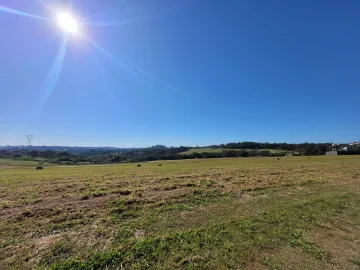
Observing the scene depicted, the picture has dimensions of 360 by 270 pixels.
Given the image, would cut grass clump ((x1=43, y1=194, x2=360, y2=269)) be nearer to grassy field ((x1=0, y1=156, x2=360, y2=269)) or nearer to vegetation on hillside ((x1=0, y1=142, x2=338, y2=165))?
grassy field ((x1=0, y1=156, x2=360, y2=269))

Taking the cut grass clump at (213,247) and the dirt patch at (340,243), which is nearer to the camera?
the cut grass clump at (213,247)

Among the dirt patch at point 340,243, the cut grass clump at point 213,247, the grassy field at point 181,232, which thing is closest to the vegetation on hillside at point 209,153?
the grassy field at point 181,232

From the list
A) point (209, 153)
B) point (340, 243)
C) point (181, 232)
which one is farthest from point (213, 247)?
point (209, 153)

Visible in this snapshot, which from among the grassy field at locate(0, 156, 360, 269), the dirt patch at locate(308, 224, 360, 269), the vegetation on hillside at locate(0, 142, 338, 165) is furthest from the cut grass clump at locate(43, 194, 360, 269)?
the vegetation on hillside at locate(0, 142, 338, 165)

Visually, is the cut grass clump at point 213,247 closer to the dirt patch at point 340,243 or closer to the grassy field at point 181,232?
the grassy field at point 181,232

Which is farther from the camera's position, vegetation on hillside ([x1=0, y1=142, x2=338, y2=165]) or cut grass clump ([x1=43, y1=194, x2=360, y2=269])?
vegetation on hillside ([x1=0, y1=142, x2=338, y2=165])

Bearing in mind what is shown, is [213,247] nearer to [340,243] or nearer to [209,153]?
[340,243]

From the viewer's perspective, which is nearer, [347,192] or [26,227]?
[26,227]

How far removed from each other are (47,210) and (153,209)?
15.4ft

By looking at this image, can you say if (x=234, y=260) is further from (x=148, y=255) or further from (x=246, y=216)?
(x=246, y=216)

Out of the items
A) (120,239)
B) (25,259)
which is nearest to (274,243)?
(120,239)

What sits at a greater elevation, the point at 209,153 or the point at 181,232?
the point at 209,153

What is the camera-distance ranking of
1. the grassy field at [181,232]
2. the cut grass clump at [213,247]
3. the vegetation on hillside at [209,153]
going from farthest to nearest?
the vegetation on hillside at [209,153] < the grassy field at [181,232] < the cut grass clump at [213,247]

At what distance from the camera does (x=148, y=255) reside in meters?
5.21
